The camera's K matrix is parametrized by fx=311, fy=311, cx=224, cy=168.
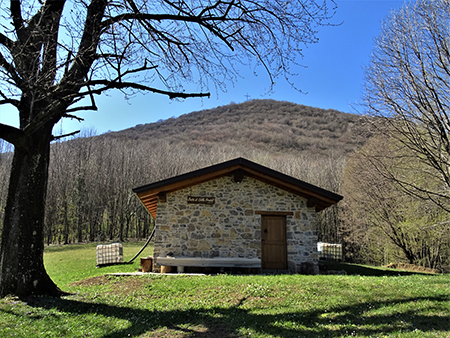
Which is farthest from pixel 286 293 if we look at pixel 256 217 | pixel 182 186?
pixel 182 186

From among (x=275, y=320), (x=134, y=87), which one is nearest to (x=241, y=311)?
(x=275, y=320)

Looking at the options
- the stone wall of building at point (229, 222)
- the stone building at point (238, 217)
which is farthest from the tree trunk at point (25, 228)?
the stone wall of building at point (229, 222)

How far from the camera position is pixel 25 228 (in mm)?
6379

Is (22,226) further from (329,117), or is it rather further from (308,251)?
(329,117)

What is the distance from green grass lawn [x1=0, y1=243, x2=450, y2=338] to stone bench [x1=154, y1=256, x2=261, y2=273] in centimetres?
279

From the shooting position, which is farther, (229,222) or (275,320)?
(229,222)

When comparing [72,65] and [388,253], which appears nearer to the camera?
[72,65]

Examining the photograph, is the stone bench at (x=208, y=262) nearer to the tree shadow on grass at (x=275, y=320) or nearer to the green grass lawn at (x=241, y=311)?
the green grass lawn at (x=241, y=311)

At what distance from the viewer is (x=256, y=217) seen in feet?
38.1

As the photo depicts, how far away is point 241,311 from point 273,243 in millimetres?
6103

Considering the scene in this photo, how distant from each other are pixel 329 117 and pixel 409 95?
74090mm

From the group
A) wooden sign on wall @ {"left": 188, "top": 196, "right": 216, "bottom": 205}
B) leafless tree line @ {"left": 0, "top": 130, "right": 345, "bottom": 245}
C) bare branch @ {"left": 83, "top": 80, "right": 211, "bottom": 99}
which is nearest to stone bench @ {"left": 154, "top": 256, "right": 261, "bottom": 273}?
wooden sign on wall @ {"left": 188, "top": 196, "right": 216, "bottom": 205}

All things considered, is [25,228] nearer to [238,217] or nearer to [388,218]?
[238,217]

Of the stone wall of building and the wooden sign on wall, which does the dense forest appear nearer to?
the stone wall of building
